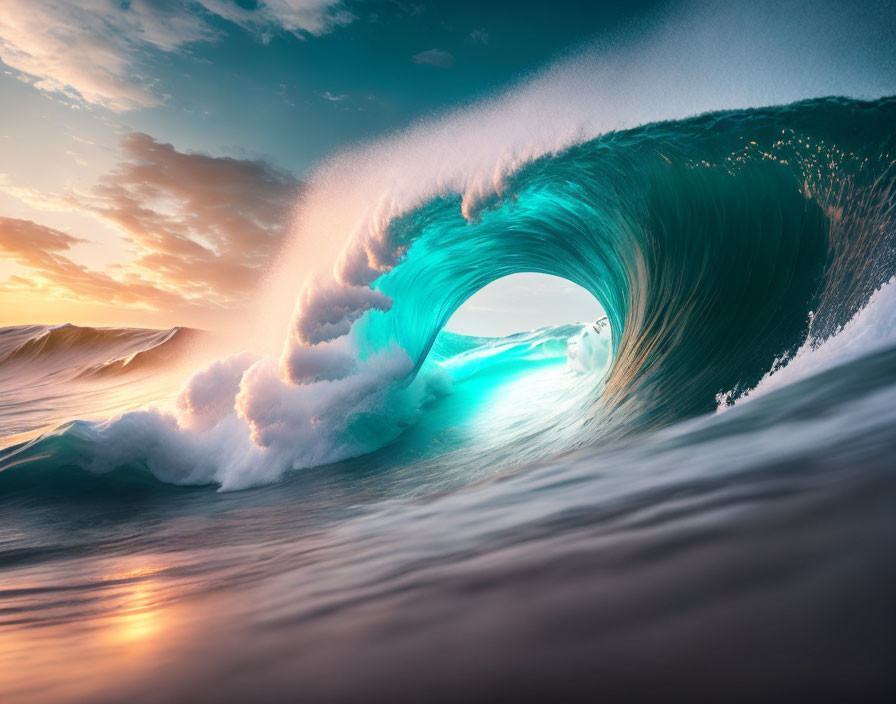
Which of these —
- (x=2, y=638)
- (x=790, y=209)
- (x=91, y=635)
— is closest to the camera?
(x=91, y=635)

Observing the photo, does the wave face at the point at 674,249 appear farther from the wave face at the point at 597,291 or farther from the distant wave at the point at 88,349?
the distant wave at the point at 88,349

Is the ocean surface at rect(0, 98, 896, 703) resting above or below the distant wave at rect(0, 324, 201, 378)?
below

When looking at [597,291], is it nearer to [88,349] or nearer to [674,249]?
[674,249]

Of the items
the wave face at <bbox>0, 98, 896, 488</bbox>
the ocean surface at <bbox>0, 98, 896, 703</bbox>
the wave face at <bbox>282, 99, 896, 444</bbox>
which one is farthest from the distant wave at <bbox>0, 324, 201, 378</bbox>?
the wave face at <bbox>282, 99, 896, 444</bbox>

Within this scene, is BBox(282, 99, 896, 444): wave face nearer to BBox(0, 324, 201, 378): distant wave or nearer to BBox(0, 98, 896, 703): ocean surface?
BBox(0, 98, 896, 703): ocean surface

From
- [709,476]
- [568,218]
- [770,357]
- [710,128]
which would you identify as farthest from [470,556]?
[568,218]

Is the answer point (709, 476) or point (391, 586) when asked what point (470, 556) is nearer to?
point (391, 586)

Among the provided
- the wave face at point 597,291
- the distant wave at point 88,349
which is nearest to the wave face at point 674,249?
the wave face at point 597,291

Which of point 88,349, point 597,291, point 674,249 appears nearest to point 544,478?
point 674,249
